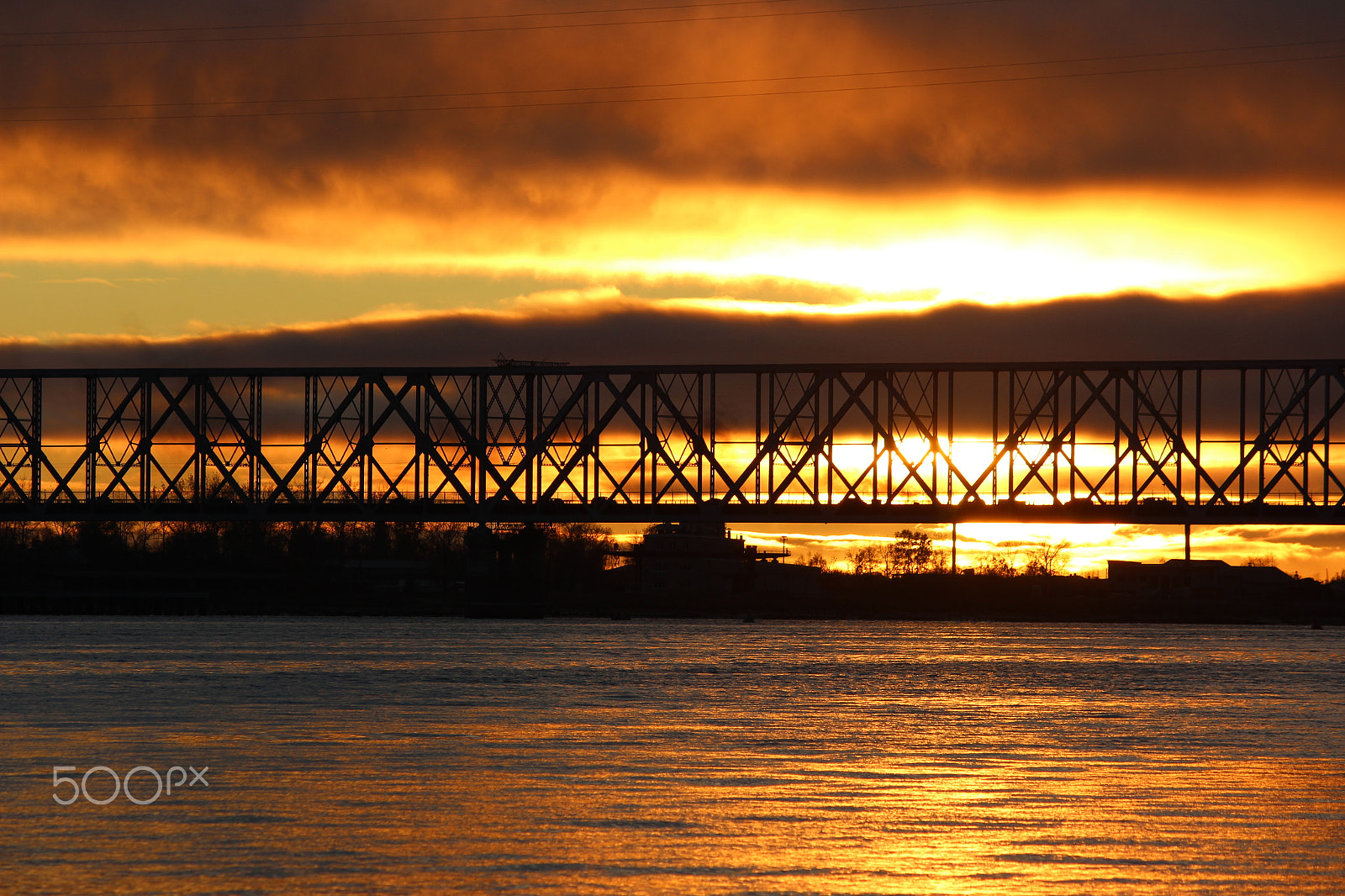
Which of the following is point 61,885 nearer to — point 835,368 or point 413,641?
point 413,641

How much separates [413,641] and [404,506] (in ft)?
70.6

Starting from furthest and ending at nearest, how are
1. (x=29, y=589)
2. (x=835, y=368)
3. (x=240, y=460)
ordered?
(x=29, y=589), (x=240, y=460), (x=835, y=368)

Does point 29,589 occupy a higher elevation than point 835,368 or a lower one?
lower

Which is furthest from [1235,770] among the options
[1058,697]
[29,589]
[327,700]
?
[29,589]

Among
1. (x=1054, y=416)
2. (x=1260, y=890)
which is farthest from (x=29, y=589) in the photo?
(x=1260, y=890)

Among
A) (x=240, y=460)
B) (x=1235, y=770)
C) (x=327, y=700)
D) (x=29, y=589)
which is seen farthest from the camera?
(x=29, y=589)

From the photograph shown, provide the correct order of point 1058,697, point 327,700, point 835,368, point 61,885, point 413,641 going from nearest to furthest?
1. point 61,885
2. point 327,700
3. point 1058,697
4. point 413,641
5. point 835,368

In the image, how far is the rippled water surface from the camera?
23.4 meters

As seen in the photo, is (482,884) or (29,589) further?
(29,589)

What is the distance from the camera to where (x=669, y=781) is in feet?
108

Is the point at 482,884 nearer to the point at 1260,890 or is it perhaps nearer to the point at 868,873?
the point at 868,873

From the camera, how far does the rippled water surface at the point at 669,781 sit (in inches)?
923

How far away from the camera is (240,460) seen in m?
120

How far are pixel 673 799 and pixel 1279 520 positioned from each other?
→ 8906 centimetres
